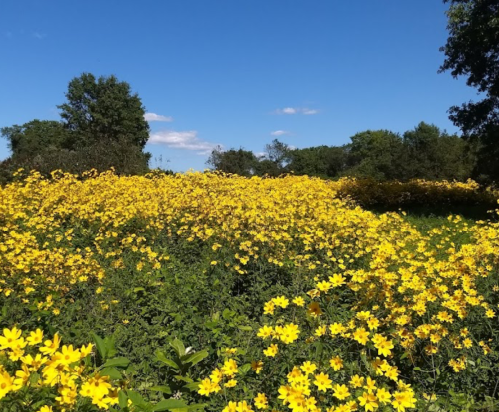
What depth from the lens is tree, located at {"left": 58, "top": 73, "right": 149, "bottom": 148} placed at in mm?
38375

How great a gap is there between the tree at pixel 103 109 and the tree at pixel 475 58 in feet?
104

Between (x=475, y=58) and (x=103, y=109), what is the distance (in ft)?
114

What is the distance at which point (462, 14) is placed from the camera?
37.5ft

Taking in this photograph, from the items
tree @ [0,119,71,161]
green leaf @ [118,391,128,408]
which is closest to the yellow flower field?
green leaf @ [118,391,128,408]

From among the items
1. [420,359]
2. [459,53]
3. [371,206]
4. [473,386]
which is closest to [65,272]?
[420,359]

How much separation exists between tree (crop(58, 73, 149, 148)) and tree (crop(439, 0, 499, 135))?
31.7m

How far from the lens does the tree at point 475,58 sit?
403 inches

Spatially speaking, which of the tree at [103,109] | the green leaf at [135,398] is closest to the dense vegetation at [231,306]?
the green leaf at [135,398]

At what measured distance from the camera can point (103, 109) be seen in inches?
1510

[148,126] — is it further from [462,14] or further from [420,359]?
[420,359]

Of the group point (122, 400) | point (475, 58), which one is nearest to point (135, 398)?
point (122, 400)

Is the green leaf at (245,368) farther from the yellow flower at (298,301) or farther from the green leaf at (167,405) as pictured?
the green leaf at (167,405)

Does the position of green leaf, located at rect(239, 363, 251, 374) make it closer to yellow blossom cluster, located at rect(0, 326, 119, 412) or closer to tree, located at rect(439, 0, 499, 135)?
yellow blossom cluster, located at rect(0, 326, 119, 412)

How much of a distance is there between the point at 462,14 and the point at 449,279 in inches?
435
